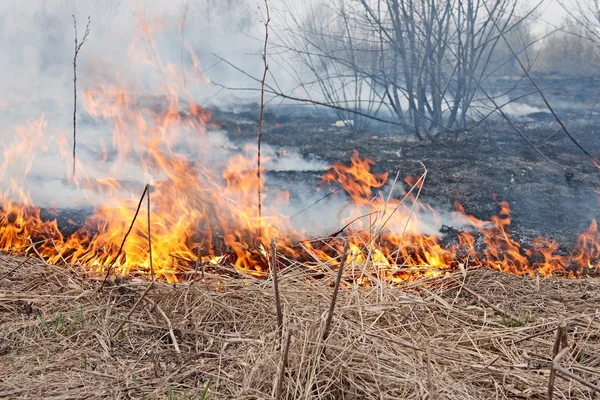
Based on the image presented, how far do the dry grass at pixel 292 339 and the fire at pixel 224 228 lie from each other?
8.4 inches

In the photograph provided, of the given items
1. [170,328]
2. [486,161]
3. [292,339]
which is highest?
[486,161]

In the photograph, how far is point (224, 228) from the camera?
12.0 ft

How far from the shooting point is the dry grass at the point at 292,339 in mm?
1765

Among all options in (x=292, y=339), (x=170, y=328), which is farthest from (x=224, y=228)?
(x=292, y=339)

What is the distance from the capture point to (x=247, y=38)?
8.30 metres

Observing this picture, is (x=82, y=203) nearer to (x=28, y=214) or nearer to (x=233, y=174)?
(x=28, y=214)

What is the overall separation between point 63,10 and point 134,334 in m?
7.47

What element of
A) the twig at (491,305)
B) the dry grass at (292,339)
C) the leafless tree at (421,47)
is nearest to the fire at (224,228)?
the dry grass at (292,339)

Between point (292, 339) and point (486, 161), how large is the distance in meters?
5.02

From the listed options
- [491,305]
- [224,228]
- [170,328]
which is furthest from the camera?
[224,228]

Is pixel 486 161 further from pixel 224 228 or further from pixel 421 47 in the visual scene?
pixel 224 228

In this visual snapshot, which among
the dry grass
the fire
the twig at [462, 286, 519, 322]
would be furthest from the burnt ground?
the dry grass

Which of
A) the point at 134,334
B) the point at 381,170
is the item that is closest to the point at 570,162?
the point at 381,170

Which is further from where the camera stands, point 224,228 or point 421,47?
point 421,47
